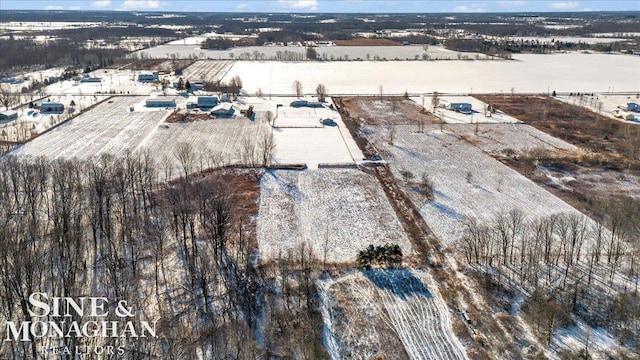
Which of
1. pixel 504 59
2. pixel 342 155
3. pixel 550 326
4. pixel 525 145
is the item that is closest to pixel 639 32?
pixel 504 59

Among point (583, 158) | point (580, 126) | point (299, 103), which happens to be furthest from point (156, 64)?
point (583, 158)

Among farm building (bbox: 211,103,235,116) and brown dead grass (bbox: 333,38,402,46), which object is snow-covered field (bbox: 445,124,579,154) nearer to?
farm building (bbox: 211,103,235,116)

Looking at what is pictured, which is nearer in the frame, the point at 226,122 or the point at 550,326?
the point at 550,326

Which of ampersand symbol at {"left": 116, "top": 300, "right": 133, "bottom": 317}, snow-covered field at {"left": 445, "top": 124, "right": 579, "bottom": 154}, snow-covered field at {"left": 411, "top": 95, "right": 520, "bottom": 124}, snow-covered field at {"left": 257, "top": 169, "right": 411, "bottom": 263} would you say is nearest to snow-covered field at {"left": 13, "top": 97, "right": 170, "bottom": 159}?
snow-covered field at {"left": 257, "top": 169, "right": 411, "bottom": 263}

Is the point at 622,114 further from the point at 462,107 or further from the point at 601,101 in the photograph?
the point at 462,107

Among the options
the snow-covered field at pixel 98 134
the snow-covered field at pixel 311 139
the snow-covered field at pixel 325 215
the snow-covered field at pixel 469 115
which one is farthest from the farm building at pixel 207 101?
the snow-covered field at pixel 469 115

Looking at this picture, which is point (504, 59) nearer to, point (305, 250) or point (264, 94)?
point (264, 94)
